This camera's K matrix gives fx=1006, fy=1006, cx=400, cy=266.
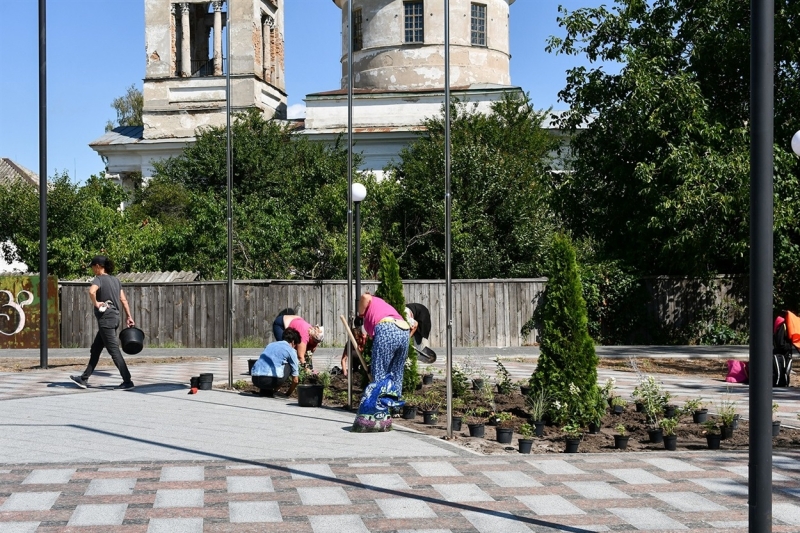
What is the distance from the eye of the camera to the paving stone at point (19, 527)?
6.02 m

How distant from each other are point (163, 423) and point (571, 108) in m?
18.1

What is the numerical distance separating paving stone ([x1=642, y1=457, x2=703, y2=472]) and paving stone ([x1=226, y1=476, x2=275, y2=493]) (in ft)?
10.2

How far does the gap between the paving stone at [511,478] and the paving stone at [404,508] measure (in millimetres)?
872

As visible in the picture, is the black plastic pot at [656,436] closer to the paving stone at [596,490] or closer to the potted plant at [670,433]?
the potted plant at [670,433]

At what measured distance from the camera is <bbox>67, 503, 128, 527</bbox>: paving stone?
20.4 ft

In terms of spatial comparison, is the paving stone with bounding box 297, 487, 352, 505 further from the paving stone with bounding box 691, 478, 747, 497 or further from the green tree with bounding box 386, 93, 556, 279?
the green tree with bounding box 386, 93, 556, 279

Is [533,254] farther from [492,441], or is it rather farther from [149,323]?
[492,441]

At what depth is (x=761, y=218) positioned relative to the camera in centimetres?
483

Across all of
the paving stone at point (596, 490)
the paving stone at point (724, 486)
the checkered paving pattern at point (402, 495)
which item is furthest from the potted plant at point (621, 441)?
the paving stone at point (596, 490)

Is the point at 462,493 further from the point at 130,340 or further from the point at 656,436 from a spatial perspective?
the point at 130,340

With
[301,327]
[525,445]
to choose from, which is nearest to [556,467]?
[525,445]

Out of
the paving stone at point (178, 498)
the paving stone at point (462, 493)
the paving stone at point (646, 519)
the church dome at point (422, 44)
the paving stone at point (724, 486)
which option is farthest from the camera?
the church dome at point (422, 44)

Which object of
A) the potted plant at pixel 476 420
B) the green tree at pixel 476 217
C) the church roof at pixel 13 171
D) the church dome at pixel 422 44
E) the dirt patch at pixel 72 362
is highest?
the church dome at pixel 422 44

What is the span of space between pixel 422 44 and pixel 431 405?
36.0 m
